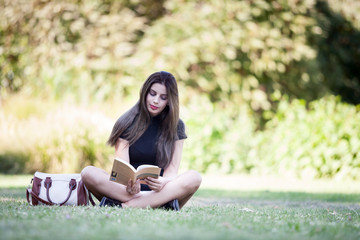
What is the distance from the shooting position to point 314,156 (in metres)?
8.21

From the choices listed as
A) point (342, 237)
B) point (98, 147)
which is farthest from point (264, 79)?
point (342, 237)

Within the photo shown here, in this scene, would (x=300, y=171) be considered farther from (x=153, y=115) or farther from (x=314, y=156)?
(x=153, y=115)

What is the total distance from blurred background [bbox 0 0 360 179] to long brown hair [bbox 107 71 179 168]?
3897 millimetres

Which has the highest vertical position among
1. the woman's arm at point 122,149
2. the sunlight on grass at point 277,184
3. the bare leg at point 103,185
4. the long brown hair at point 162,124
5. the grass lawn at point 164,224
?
the long brown hair at point 162,124

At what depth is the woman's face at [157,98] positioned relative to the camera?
14.9 ft

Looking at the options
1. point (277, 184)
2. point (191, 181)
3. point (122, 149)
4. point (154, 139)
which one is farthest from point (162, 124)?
point (277, 184)

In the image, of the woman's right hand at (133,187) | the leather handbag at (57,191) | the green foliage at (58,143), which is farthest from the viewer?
the green foliage at (58,143)

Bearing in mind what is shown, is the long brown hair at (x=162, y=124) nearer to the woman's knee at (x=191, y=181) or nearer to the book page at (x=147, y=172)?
the woman's knee at (x=191, y=181)

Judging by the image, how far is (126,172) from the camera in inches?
146

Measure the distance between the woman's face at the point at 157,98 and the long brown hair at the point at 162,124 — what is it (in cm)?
4

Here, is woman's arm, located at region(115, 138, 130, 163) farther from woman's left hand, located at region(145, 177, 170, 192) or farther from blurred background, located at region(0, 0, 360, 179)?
blurred background, located at region(0, 0, 360, 179)

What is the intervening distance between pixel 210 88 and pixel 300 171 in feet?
13.6

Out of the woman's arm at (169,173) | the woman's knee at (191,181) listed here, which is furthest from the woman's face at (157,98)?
the woman's knee at (191,181)

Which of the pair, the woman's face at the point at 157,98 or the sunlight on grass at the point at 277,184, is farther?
the sunlight on grass at the point at 277,184
